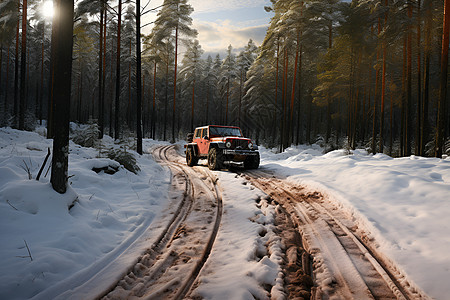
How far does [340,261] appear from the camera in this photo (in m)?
3.02

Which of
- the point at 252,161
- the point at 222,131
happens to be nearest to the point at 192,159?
the point at 222,131

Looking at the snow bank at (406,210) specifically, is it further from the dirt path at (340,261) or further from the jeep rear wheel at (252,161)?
the jeep rear wheel at (252,161)

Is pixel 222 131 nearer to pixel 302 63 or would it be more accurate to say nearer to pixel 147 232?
pixel 147 232

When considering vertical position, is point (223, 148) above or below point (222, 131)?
below

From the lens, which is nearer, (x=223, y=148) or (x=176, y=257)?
(x=176, y=257)

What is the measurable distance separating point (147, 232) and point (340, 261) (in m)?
2.95

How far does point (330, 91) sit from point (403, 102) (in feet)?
20.0

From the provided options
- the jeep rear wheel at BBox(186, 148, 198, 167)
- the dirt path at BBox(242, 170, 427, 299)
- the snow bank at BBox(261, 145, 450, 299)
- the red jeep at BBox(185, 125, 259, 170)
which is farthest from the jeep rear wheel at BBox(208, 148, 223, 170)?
the dirt path at BBox(242, 170, 427, 299)

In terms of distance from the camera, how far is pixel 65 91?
4270mm

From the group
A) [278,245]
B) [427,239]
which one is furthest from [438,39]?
[278,245]

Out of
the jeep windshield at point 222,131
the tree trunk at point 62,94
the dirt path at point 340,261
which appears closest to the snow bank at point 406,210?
the dirt path at point 340,261

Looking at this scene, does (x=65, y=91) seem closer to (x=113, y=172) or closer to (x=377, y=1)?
(x=113, y=172)

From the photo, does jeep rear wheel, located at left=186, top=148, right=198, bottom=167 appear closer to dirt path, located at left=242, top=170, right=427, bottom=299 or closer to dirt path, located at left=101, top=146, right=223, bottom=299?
dirt path, located at left=101, top=146, right=223, bottom=299

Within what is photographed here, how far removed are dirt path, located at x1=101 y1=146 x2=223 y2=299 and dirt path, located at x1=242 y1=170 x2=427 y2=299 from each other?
46.4 inches
